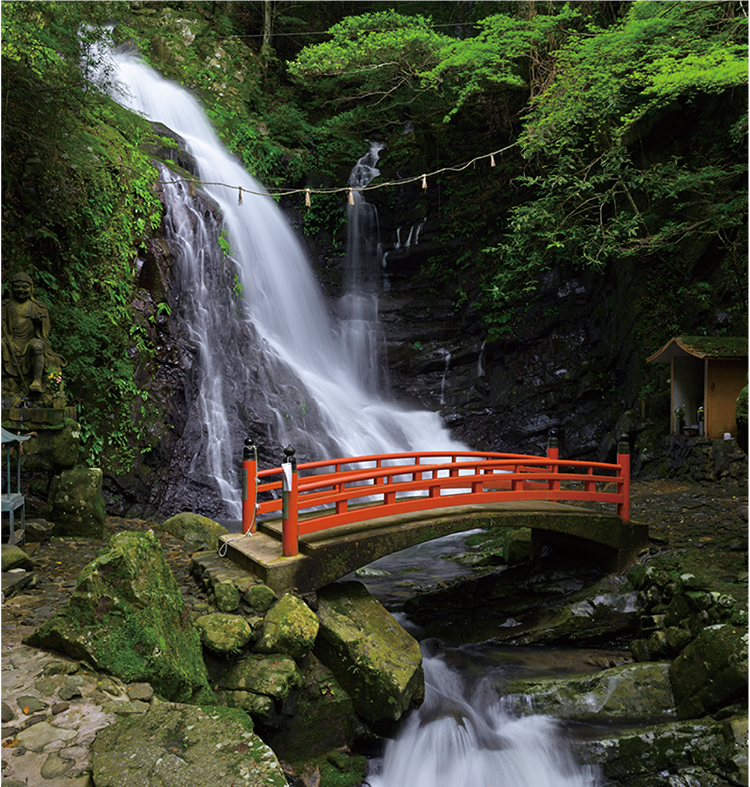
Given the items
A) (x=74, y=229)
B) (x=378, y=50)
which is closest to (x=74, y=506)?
(x=74, y=229)

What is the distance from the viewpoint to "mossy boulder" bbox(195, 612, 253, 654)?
463 cm

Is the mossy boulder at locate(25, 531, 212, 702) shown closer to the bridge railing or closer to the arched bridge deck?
the arched bridge deck

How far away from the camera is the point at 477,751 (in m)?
5.27

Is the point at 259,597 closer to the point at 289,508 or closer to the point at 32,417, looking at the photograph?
the point at 289,508

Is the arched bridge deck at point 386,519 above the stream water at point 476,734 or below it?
above

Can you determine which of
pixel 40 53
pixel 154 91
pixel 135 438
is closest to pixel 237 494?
pixel 135 438

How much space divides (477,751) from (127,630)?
3466 millimetres

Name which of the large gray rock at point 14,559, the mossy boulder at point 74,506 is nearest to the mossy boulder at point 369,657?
the large gray rock at point 14,559

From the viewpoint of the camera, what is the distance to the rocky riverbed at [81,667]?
3.16m

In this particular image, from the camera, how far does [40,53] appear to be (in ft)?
30.9

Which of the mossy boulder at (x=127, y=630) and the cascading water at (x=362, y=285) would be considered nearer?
the mossy boulder at (x=127, y=630)

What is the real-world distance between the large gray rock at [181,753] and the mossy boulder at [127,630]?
18.2 inches

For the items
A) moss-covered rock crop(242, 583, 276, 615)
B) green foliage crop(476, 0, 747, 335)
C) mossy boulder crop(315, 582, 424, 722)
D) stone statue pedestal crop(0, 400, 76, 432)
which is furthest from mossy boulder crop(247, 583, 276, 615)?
green foliage crop(476, 0, 747, 335)

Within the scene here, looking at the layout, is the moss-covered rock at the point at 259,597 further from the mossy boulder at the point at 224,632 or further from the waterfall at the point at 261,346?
the waterfall at the point at 261,346
